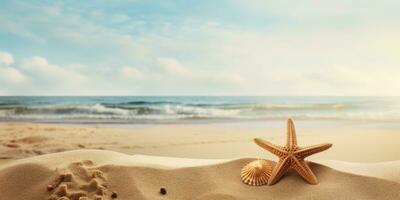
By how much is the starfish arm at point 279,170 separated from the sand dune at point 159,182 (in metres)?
0.04

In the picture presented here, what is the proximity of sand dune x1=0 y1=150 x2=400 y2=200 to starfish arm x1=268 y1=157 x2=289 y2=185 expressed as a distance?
4 cm

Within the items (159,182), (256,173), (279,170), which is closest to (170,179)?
(159,182)

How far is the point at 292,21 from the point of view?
466 centimetres

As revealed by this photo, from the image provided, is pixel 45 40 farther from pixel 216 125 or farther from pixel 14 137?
pixel 216 125

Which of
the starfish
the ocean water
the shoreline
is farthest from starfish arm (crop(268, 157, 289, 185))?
the ocean water

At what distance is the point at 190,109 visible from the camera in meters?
6.66

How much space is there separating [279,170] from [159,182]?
2.21 feet

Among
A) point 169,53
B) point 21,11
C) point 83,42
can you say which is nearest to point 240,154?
point 169,53

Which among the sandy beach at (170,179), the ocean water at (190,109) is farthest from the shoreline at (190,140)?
the sandy beach at (170,179)

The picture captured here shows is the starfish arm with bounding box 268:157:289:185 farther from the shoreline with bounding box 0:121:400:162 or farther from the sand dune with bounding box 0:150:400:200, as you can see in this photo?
the shoreline with bounding box 0:121:400:162

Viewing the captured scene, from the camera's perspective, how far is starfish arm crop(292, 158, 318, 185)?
2.00 meters

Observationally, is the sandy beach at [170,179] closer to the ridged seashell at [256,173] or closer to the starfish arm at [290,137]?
the ridged seashell at [256,173]

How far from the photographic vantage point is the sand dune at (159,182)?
1965mm

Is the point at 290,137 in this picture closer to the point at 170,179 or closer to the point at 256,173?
the point at 256,173
